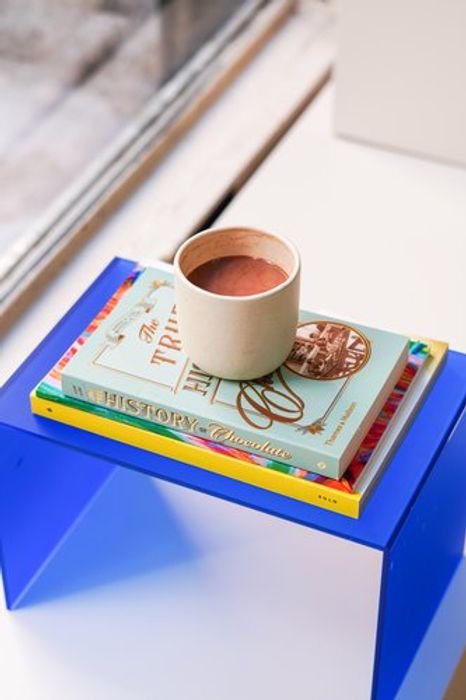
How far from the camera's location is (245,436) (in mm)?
882

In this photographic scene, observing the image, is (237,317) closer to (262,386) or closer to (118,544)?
(262,386)

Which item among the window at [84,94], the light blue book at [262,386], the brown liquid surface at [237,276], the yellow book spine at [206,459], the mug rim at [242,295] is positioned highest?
the mug rim at [242,295]

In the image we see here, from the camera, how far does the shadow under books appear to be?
1.06m

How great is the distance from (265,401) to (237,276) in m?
0.10

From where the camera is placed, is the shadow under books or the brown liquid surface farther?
the shadow under books

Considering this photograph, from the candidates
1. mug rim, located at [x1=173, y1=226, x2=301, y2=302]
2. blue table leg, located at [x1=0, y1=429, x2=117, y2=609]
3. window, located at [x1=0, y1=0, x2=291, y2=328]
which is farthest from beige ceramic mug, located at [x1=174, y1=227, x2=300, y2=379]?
window, located at [x1=0, y1=0, x2=291, y2=328]

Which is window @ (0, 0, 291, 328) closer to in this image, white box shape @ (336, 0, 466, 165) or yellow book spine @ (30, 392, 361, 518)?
white box shape @ (336, 0, 466, 165)

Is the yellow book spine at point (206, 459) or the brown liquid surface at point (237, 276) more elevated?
the brown liquid surface at point (237, 276)

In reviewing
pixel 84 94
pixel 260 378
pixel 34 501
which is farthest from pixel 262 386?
pixel 84 94

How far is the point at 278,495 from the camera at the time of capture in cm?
89

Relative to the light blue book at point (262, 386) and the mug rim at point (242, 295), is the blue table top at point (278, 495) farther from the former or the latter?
the mug rim at point (242, 295)

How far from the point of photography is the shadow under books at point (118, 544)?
1063 millimetres

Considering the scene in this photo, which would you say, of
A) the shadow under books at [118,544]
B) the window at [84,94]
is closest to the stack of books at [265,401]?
the shadow under books at [118,544]

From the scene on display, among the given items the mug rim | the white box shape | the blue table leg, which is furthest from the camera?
the white box shape
